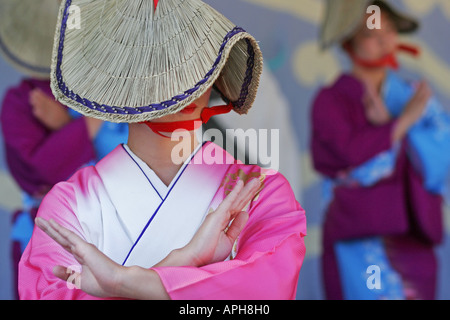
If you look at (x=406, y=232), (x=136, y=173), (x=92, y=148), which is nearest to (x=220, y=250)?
Result: (x=136, y=173)

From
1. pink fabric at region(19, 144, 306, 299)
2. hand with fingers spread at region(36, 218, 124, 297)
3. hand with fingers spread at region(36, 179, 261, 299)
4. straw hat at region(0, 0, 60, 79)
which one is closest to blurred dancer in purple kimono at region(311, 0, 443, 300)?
straw hat at region(0, 0, 60, 79)

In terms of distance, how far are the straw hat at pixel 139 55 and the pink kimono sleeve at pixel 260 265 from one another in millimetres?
270

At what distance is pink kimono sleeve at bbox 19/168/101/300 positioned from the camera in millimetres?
1100

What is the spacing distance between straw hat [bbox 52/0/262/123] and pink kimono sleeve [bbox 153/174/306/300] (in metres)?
0.27

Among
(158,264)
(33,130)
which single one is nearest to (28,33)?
(33,130)

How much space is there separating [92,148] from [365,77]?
1311 mm

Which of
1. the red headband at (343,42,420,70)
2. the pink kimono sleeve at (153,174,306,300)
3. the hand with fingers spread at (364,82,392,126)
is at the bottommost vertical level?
the pink kimono sleeve at (153,174,306,300)

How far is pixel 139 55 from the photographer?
115 centimetres

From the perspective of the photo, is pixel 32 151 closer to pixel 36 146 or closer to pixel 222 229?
pixel 36 146

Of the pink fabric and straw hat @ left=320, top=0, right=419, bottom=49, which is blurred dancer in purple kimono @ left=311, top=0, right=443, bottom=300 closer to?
straw hat @ left=320, top=0, right=419, bottom=49

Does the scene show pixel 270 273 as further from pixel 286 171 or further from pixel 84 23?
pixel 286 171

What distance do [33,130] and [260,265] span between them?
1867 mm

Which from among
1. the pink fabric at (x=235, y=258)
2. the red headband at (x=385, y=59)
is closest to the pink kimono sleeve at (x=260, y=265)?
the pink fabric at (x=235, y=258)

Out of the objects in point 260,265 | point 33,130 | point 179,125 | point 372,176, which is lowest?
point 260,265
